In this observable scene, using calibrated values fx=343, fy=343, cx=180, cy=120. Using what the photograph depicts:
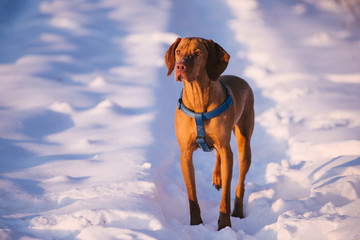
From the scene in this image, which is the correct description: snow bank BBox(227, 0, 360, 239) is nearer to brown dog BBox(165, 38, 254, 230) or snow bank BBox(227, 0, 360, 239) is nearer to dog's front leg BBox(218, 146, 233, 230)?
dog's front leg BBox(218, 146, 233, 230)

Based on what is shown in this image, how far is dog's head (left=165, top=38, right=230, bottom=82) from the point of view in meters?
3.03

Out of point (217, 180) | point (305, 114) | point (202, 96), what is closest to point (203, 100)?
point (202, 96)

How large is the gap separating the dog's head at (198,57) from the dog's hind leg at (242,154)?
1.08 m

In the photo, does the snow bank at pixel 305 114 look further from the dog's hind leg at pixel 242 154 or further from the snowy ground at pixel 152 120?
the dog's hind leg at pixel 242 154

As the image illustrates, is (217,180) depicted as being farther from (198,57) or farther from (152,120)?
(152,120)

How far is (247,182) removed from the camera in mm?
4707

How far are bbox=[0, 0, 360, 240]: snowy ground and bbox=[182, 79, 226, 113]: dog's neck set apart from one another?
1.09 metres

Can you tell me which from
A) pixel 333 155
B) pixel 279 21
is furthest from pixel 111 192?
pixel 279 21

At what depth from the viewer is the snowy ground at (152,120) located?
10.6ft

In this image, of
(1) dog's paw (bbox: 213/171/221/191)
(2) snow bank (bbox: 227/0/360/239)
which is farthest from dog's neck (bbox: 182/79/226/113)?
(1) dog's paw (bbox: 213/171/221/191)

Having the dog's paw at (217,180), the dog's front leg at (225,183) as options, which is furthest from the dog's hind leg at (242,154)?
the dog's front leg at (225,183)

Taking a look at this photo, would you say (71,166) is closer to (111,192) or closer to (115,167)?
(115,167)

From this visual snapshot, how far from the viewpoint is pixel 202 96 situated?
10.7 feet

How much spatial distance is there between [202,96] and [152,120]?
9.76ft
